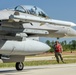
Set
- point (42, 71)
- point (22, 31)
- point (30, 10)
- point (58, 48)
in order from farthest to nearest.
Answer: point (58, 48) → point (30, 10) → point (42, 71) → point (22, 31)

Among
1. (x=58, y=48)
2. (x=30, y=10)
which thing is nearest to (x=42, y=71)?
(x=30, y=10)

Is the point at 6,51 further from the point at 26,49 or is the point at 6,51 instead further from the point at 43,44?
the point at 43,44

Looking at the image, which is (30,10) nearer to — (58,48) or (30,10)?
(30,10)

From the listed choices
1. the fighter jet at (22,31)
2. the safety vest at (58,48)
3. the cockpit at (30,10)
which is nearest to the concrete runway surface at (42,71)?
the fighter jet at (22,31)

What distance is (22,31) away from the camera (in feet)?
54.5

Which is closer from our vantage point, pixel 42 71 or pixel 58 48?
pixel 42 71

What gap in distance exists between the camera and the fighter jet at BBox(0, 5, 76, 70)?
1541cm

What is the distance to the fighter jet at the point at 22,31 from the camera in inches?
607

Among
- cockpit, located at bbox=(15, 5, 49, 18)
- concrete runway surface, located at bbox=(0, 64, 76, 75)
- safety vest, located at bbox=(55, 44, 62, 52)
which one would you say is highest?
cockpit, located at bbox=(15, 5, 49, 18)

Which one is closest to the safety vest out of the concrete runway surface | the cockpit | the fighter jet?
the concrete runway surface

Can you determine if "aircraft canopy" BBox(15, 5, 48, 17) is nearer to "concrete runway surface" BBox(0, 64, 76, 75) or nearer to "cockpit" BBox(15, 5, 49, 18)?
"cockpit" BBox(15, 5, 49, 18)

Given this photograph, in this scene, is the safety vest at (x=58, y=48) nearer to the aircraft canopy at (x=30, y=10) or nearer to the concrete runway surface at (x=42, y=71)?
the concrete runway surface at (x=42, y=71)

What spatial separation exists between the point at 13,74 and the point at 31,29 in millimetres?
2680

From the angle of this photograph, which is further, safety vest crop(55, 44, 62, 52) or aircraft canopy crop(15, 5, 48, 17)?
safety vest crop(55, 44, 62, 52)
